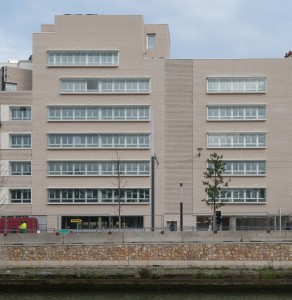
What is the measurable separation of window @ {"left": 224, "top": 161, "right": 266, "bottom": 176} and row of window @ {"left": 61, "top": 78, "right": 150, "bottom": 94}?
1404cm

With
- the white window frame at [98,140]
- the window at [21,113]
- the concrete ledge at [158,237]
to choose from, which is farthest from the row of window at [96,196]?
the concrete ledge at [158,237]

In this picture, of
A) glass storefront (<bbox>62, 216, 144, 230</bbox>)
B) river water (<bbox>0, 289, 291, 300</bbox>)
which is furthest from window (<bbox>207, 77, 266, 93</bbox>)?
river water (<bbox>0, 289, 291, 300</bbox>)

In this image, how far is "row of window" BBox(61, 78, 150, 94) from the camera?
85.4m

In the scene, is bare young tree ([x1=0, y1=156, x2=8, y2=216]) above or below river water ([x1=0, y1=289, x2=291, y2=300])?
above

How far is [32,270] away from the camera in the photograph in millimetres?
39875

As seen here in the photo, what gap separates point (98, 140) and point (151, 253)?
45373 millimetres

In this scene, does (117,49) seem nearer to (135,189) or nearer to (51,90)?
(51,90)

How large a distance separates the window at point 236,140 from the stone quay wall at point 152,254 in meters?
45.0

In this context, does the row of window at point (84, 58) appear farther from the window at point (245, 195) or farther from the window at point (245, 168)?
the window at point (245, 195)

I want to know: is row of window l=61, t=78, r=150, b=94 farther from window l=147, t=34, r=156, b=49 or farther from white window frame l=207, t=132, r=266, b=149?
white window frame l=207, t=132, r=266, b=149

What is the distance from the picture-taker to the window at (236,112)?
8519 cm

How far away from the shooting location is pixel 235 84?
281 ft

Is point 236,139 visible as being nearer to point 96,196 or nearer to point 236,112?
point 236,112

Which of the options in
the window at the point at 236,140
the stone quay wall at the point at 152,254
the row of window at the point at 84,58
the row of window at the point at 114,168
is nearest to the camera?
the stone quay wall at the point at 152,254
